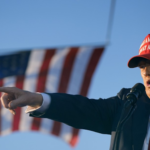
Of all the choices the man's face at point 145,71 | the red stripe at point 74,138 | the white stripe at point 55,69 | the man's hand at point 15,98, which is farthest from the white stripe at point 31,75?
the man's hand at point 15,98

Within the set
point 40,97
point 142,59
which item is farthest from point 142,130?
point 40,97

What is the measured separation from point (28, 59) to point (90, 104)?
376cm

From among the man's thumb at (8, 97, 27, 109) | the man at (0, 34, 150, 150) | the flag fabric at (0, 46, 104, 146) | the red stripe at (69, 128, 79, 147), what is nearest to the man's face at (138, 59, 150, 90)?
the man at (0, 34, 150, 150)

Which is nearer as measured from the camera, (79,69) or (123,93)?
(123,93)

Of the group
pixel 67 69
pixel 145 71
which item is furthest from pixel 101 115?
pixel 67 69

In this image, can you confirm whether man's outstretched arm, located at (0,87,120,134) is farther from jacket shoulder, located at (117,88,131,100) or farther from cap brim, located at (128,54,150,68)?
cap brim, located at (128,54,150,68)

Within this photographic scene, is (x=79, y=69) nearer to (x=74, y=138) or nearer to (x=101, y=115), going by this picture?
(x=74, y=138)

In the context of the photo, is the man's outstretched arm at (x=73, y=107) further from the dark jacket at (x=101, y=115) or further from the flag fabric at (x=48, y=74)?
the flag fabric at (x=48, y=74)

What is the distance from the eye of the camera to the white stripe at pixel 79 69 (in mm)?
6875

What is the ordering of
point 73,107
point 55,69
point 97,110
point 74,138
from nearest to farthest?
point 73,107
point 97,110
point 55,69
point 74,138

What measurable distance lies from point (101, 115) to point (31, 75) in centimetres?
403

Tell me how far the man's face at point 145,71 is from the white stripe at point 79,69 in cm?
330

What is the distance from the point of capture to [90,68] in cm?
708

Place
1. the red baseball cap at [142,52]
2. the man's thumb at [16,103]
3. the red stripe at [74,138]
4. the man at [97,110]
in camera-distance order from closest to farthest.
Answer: the man's thumb at [16,103] < the man at [97,110] < the red baseball cap at [142,52] < the red stripe at [74,138]
